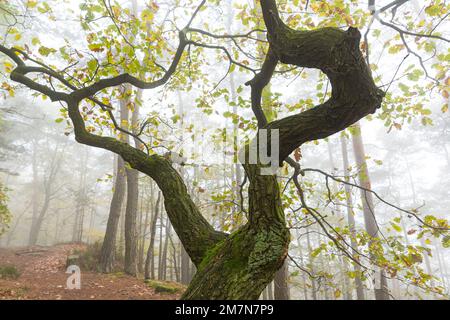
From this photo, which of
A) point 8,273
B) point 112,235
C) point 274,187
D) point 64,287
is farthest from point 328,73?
point 8,273

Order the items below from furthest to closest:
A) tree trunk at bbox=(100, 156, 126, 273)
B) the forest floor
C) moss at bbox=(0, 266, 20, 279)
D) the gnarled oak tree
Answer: tree trunk at bbox=(100, 156, 126, 273) < moss at bbox=(0, 266, 20, 279) < the forest floor < the gnarled oak tree

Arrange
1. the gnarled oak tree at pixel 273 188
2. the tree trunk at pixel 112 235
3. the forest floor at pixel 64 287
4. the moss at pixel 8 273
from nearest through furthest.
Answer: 1. the gnarled oak tree at pixel 273 188
2. the forest floor at pixel 64 287
3. the moss at pixel 8 273
4. the tree trunk at pixel 112 235

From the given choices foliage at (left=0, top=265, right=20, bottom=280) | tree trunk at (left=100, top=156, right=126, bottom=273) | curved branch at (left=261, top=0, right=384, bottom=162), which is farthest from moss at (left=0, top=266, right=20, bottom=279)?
curved branch at (left=261, top=0, right=384, bottom=162)

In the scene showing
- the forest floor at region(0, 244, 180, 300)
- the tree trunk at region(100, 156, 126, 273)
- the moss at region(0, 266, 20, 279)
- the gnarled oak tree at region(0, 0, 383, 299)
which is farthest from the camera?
the tree trunk at region(100, 156, 126, 273)

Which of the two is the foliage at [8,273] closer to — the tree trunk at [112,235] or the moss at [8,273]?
the moss at [8,273]

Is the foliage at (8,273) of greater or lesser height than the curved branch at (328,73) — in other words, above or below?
below

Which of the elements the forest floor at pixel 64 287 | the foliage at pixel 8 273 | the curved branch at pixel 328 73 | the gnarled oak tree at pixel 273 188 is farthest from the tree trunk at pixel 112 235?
the curved branch at pixel 328 73

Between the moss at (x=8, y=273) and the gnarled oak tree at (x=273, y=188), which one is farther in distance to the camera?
the moss at (x=8, y=273)

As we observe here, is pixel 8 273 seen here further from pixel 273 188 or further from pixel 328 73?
pixel 328 73

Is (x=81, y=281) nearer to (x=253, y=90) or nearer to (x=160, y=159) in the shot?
(x=160, y=159)

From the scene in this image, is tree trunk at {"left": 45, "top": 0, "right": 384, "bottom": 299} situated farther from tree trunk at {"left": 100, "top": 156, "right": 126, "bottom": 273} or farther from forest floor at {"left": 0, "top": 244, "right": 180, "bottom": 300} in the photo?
tree trunk at {"left": 100, "top": 156, "right": 126, "bottom": 273}

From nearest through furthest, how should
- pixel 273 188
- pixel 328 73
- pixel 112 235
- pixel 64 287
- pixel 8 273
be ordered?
pixel 328 73 < pixel 273 188 < pixel 64 287 < pixel 8 273 < pixel 112 235

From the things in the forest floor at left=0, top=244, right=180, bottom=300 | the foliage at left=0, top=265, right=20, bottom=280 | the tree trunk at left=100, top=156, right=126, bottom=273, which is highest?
the tree trunk at left=100, top=156, right=126, bottom=273

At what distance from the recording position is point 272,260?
2.02 m
